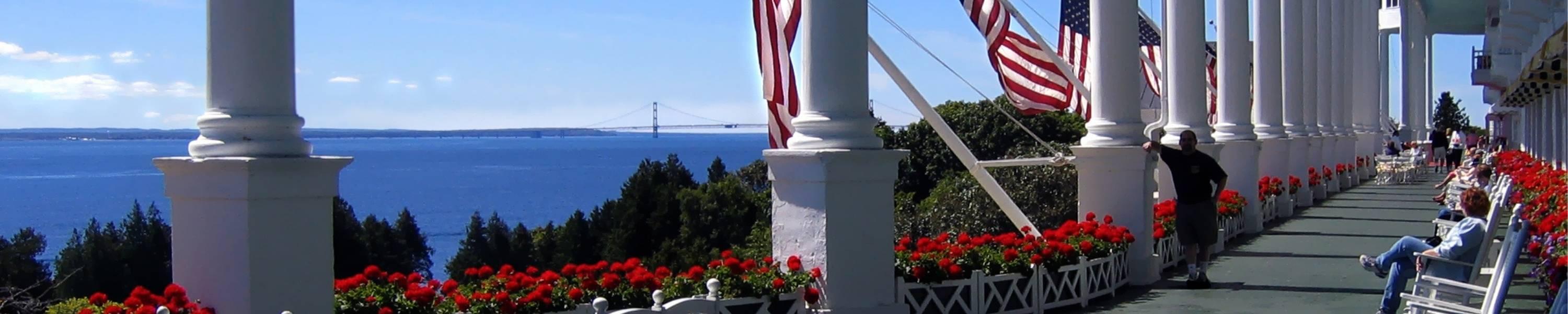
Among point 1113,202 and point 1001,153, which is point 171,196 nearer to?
point 1113,202

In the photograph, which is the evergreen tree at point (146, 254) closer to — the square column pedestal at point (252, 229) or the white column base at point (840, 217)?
the white column base at point (840, 217)

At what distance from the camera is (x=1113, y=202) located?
12.2 m

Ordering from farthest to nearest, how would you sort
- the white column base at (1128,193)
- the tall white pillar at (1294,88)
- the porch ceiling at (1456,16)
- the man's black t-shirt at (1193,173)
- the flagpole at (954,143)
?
1. the porch ceiling at (1456,16)
2. the tall white pillar at (1294,88)
3. the flagpole at (954,143)
4. the white column base at (1128,193)
5. the man's black t-shirt at (1193,173)

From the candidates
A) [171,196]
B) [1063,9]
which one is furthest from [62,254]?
[171,196]

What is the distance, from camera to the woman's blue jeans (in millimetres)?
9039

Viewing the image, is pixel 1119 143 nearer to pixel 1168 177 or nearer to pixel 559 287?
pixel 1168 177

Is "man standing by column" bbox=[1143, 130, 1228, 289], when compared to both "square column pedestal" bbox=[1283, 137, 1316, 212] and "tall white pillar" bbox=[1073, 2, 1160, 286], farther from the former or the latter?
"square column pedestal" bbox=[1283, 137, 1316, 212]

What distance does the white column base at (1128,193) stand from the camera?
1202 cm

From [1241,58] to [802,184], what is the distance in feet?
38.9

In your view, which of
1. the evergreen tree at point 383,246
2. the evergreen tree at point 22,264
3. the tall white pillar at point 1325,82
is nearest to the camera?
the evergreen tree at point 22,264

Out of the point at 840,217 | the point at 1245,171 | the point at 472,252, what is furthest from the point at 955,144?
the point at 472,252

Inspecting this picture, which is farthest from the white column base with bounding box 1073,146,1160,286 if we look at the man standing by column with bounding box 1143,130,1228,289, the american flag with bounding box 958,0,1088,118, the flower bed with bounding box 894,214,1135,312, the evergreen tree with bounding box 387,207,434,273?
the evergreen tree with bounding box 387,207,434,273

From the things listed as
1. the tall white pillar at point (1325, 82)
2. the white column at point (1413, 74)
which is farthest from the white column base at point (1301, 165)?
the white column at point (1413, 74)

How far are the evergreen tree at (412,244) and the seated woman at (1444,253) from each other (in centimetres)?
5650
